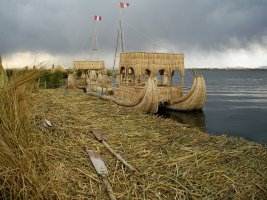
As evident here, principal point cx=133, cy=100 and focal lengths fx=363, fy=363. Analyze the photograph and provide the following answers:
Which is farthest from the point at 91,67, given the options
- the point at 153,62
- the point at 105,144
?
the point at 105,144

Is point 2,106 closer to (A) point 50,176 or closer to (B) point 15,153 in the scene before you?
(B) point 15,153

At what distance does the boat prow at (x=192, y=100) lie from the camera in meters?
21.9

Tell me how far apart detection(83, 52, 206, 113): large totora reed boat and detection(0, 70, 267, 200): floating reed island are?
1143cm

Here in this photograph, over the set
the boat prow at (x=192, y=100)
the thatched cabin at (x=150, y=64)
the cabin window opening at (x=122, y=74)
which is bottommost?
the boat prow at (x=192, y=100)

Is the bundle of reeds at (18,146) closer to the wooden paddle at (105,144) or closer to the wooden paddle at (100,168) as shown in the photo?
the wooden paddle at (100,168)

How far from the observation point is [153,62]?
66.3 ft

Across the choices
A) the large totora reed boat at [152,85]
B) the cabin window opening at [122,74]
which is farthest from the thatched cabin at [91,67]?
the large totora reed boat at [152,85]

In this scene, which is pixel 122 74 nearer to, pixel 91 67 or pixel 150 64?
pixel 150 64

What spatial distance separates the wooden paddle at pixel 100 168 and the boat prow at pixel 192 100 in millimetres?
16984

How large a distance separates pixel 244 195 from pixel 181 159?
4.03 feet

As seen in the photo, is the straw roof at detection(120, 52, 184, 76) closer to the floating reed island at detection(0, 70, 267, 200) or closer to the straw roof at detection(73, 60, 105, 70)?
the floating reed island at detection(0, 70, 267, 200)

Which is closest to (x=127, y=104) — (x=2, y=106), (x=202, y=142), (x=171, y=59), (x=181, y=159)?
(x=171, y=59)

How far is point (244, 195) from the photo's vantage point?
→ 4465 mm

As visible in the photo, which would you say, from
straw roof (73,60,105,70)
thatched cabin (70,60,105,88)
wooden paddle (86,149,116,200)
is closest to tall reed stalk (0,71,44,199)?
wooden paddle (86,149,116,200)
